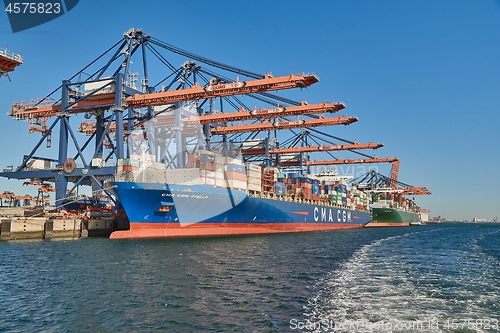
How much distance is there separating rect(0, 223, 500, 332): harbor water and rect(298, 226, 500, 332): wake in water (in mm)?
29

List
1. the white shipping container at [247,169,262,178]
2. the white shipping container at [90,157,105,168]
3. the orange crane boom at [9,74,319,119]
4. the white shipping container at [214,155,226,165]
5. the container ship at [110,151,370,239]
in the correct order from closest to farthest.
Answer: the orange crane boom at [9,74,319,119] < the container ship at [110,151,370,239] < the white shipping container at [214,155,226,165] < the white shipping container at [90,157,105,168] < the white shipping container at [247,169,262,178]

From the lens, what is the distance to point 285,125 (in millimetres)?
42312

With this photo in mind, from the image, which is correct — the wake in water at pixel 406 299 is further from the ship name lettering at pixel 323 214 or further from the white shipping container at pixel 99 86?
the ship name lettering at pixel 323 214

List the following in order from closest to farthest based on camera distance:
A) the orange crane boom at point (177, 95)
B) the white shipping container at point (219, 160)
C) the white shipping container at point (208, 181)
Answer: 1. the orange crane boom at point (177, 95)
2. the white shipping container at point (208, 181)
3. the white shipping container at point (219, 160)

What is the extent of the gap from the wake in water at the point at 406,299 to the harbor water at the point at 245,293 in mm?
29

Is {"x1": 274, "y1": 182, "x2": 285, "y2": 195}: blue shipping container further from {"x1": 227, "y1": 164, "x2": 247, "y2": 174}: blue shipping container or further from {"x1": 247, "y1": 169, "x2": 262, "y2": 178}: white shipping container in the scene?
{"x1": 227, "y1": 164, "x2": 247, "y2": 174}: blue shipping container

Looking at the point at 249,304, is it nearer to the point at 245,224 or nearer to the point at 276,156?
the point at 245,224

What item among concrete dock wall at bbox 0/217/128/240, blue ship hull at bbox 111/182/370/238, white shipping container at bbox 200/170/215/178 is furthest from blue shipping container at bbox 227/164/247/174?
concrete dock wall at bbox 0/217/128/240

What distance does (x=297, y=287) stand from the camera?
13031 mm

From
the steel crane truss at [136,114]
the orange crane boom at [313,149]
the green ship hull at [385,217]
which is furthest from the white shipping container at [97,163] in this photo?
the green ship hull at [385,217]

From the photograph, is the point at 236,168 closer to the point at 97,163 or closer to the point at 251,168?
the point at 251,168

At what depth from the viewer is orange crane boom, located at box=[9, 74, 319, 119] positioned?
28828mm

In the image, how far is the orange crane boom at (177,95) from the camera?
28828mm

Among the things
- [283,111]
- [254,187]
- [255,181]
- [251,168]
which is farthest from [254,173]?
[283,111]
